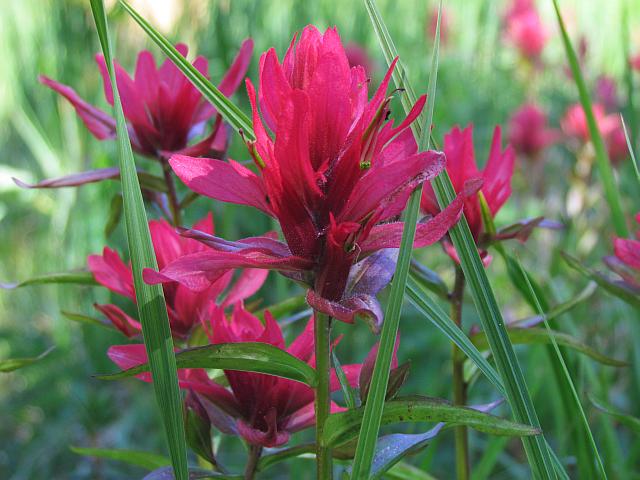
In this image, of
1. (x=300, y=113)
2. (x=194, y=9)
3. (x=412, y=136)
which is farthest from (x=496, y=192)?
(x=194, y=9)

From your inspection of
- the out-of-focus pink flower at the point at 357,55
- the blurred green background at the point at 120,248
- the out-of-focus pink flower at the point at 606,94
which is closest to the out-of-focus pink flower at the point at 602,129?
the blurred green background at the point at 120,248

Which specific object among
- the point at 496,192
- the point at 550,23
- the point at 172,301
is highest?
the point at 550,23

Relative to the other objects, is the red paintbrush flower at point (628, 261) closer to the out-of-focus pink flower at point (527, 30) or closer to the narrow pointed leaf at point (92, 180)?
the narrow pointed leaf at point (92, 180)

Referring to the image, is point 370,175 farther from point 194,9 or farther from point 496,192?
point 194,9

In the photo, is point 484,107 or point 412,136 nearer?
point 412,136

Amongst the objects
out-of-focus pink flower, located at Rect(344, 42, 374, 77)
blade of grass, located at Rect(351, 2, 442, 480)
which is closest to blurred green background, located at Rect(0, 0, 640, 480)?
out-of-focus pink flower, located at Rect(344, 42, 374, 77)
